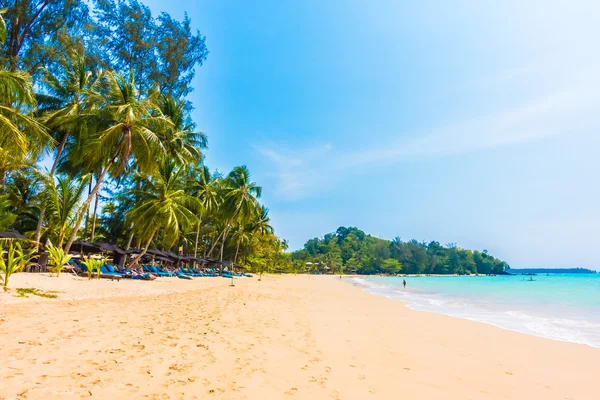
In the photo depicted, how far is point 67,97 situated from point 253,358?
21.0 meters

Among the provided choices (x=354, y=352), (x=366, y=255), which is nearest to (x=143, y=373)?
(x=354, y=352)

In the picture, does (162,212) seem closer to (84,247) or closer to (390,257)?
(84,247)

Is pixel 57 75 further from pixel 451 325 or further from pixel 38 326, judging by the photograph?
pixel 451 325

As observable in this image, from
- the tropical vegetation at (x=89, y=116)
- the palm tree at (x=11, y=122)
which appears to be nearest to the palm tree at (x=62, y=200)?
the tropical vegetation at (x=89, y=116)

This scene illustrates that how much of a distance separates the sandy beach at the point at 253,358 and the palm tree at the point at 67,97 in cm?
1257

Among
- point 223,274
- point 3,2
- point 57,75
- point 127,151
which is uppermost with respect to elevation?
point 3,2

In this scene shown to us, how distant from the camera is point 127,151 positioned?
1545 cm

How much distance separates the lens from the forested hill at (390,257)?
92375 mm

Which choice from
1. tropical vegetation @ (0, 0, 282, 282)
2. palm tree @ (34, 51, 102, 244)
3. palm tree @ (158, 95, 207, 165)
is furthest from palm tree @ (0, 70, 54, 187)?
palm tree @ (158, 95, 207, 165)

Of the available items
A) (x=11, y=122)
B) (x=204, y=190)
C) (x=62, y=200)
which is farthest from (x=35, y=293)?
(x=204, y=190)

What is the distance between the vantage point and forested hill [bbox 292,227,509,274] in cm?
9238

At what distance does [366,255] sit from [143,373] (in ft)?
336

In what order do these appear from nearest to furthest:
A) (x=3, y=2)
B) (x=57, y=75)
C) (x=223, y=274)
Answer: (x=3, y=2) → (x=57, y=75) → (x=223, y=274)

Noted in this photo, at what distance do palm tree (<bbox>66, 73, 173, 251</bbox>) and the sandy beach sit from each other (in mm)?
9726
